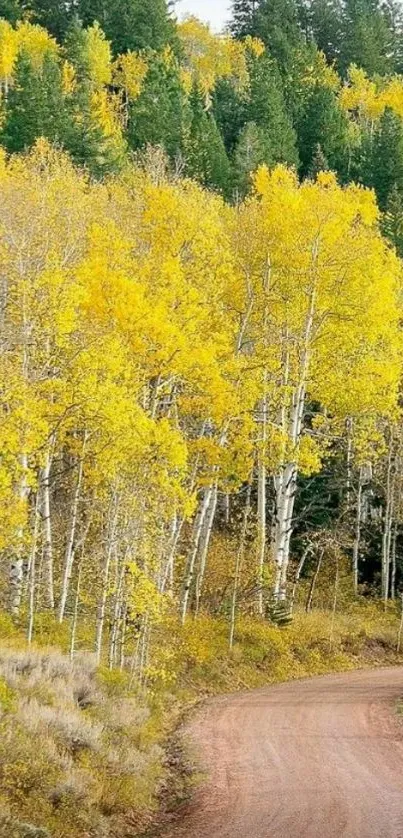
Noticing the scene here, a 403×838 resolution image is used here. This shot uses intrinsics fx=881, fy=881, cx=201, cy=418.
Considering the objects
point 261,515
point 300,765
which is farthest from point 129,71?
point 300,765

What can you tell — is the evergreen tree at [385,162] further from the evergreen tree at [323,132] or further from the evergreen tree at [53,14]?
the evergreen tree at [53,14]

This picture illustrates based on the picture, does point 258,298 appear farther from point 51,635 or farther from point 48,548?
point 51,635

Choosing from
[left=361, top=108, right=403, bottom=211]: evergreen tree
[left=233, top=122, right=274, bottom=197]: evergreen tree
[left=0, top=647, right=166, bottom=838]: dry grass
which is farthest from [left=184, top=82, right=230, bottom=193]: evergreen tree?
[left=0, top=647, right=166, bottom=838]: dry grass

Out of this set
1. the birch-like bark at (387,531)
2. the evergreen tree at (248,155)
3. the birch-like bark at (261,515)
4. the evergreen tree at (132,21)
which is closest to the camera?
the birch-like bark at (261,515)

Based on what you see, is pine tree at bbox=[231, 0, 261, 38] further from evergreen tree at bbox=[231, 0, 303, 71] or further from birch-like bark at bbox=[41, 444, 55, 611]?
birch-like bark at bbox=[41, 444, 55, 611]

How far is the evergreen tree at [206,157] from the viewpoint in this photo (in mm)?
49500

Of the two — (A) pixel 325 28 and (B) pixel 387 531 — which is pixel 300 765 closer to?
(B) pixel 387 531

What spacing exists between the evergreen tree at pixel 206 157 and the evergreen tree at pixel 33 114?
286 inches

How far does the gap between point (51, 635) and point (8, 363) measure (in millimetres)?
5917

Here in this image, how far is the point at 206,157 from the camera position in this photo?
5003 cm

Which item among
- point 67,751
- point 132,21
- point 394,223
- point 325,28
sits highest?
point 325,28

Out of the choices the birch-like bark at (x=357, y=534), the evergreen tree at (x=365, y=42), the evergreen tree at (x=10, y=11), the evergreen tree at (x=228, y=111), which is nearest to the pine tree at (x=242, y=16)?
the evergreen tree at (x=365, y=42)

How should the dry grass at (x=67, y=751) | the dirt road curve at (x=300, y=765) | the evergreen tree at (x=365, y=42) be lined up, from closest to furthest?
the dry grass at (x=67, y=751), the dirt road curve at (x=300, y=765), the evergreen tree at (x=365, y=42)

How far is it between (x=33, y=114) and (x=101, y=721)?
38519 mm
